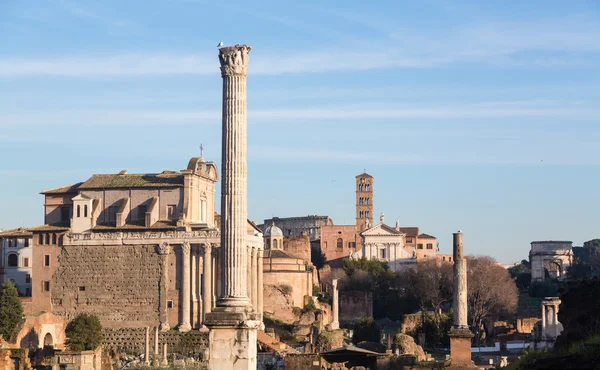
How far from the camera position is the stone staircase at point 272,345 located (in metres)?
65.2

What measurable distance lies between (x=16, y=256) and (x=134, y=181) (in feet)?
34.5

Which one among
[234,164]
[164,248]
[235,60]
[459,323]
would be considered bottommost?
[459,323]

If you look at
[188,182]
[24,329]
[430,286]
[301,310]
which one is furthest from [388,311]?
[24,329]

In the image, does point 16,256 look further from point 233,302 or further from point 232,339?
point 232,339

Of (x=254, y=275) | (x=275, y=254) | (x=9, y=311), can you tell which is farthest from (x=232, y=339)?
(x=275, y=254)

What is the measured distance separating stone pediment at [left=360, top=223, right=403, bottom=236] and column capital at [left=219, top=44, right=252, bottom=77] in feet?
278

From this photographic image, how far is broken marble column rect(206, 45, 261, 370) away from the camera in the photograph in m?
26.2

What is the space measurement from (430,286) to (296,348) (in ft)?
69.8

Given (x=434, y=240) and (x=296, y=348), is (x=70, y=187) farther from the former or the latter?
(x=434, y=240)

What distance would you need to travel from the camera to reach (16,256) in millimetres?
78750

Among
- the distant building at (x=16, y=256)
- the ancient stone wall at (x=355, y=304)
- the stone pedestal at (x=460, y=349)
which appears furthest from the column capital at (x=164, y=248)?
the stone pedestal at (x=460, y=349)

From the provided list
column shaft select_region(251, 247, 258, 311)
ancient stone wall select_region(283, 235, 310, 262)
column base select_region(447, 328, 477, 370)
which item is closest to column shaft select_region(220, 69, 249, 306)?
column base select_region(447, 328, 477, 370)

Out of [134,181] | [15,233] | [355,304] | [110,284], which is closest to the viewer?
[110,284]

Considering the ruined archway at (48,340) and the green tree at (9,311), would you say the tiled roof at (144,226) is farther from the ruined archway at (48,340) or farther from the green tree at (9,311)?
the ruined archway at (48,340)
